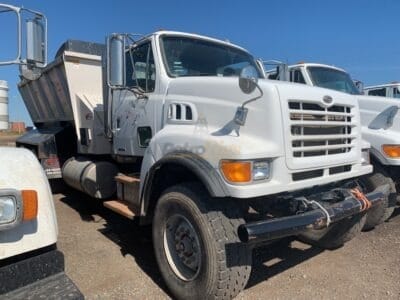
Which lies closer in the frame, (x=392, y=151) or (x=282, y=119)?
(x=282, y=119)

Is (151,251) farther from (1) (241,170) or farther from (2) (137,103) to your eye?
(1) (241,170)

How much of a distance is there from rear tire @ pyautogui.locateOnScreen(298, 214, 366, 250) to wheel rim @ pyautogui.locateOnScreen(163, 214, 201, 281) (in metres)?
1.74

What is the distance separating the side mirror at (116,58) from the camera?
427cm

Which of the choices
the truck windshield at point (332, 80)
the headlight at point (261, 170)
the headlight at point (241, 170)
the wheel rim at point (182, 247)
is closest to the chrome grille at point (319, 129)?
the headlight at point (261, 170)

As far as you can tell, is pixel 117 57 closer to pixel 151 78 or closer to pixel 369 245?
pixel 151 78

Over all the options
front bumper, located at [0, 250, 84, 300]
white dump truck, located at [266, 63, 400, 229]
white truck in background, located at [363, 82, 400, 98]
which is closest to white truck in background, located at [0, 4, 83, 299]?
front bumper, located at [0, 250, 84, 300]

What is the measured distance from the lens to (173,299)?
3637 mm

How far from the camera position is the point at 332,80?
289 inches

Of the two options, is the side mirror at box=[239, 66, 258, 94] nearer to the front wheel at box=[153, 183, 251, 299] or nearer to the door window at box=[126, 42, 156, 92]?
the front wheel at box=[153, 183, 251, 299]

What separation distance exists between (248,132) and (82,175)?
3.65m

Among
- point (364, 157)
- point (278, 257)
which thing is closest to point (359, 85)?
point (364, 157)

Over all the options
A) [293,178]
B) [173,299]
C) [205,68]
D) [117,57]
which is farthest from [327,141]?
[117,57]

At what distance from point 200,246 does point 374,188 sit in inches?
121

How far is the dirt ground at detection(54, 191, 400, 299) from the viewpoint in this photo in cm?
376
